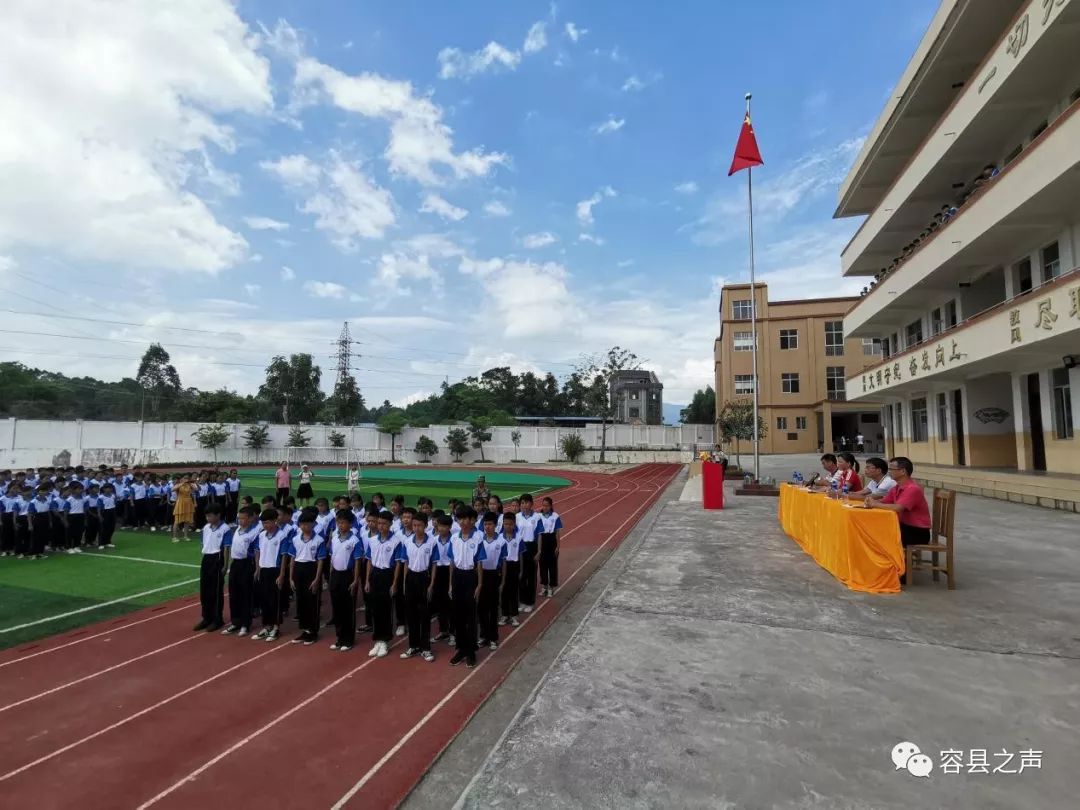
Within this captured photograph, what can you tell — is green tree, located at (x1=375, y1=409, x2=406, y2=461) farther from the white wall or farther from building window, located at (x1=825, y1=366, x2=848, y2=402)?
building window, located at (x1=825, y1=366, x2=848, y2=402)

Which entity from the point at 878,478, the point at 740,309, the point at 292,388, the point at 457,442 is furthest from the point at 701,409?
the point at 878,478

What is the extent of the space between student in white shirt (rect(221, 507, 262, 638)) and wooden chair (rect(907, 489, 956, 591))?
774 cm

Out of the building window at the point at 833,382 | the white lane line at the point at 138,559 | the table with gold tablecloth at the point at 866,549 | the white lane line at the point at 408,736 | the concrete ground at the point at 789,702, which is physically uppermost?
the building window at the point at 833,382

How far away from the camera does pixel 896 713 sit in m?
3.63

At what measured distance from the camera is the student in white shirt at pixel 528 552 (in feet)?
23.4

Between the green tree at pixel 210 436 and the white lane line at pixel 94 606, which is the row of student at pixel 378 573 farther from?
the green tree at pixel 210 436

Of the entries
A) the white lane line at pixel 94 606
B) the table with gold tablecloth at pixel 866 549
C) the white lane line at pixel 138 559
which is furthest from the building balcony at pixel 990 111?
the white lane line at pixel 138 559

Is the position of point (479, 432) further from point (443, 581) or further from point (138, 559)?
point (443, 581)

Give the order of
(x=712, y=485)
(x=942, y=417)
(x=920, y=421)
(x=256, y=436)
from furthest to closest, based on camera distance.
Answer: (x=256, y=436) → (x=920, y=421) → (x=942, y=417) → (x=712, y=485)

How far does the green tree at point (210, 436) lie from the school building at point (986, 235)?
1620 inches

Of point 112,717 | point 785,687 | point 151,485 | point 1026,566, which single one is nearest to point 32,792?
point 112,717

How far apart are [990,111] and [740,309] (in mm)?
31383

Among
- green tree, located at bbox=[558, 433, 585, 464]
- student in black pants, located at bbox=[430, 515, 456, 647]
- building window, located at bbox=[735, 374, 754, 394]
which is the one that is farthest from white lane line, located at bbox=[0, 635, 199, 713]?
building window, located at bbox=[735, 374, 754, 394]

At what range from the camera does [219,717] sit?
4406mm
